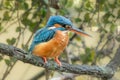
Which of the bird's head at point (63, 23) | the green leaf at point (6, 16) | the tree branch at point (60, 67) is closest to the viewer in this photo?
the tree branch at point (60, 67)

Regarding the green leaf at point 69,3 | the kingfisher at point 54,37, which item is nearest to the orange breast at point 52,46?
the kingfisher at point 54,37

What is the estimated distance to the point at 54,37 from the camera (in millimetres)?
1616

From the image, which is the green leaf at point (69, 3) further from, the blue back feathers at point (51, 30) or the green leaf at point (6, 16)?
the blue back feathers at point (51, 30)

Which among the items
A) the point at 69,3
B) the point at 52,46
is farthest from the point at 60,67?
the point at 69,3

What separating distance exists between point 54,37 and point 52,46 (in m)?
0.04

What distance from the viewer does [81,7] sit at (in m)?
2.40

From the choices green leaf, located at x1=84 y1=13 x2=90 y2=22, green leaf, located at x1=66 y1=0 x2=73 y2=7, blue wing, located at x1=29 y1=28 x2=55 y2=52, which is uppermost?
blue wing, located at x1=29 y1=28 x2=55 y2=52

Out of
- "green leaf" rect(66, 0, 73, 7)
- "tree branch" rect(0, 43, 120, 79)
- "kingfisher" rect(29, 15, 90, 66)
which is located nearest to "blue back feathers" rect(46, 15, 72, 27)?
"kingfisher" rect(29, 15, 90, 66)

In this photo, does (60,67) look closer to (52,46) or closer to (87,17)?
(52,46)

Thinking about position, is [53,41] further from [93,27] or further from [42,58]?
[93,27]

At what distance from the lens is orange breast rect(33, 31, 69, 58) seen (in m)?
1.61

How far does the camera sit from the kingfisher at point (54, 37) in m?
1.61

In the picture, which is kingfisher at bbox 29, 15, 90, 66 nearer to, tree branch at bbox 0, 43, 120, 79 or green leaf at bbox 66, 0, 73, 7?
tree branch at bbox 0, 43, 120, 79

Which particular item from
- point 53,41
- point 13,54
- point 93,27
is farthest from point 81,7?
point 13,54
